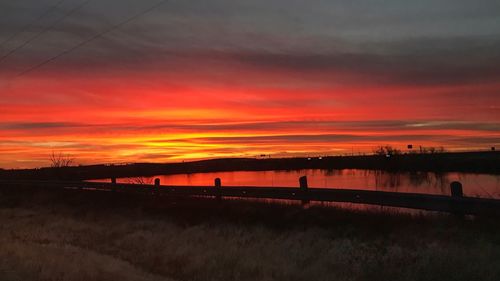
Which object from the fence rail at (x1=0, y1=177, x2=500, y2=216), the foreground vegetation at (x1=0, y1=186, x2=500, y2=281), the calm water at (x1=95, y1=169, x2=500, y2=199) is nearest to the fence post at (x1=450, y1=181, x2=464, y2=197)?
the fence rail at (x1=0, y1=177, x2=500, y2=216)

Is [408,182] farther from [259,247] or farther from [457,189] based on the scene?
[259,247]

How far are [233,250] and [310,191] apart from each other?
469 centimetres

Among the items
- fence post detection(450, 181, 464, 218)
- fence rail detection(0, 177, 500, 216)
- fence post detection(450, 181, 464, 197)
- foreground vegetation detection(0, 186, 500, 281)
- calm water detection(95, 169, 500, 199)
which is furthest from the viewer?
calm water detection(95, 169, 500, 199)

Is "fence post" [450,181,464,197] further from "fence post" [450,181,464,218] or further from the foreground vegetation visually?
the foreground vegetation

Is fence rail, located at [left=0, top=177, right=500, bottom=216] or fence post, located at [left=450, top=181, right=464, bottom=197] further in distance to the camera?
fence post, located at [left=450, top=181, right=464, bottom=197]

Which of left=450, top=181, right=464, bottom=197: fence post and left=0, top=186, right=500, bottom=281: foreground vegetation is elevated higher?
left=450, top=181, right=464, bottom=197: fence post

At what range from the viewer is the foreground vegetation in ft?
35.2

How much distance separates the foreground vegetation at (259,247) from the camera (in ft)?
35.2

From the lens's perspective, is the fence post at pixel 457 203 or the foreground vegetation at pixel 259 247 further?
the fence post at pixel 457 203

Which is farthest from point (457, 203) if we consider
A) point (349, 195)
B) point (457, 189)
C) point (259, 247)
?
point (259, 247)

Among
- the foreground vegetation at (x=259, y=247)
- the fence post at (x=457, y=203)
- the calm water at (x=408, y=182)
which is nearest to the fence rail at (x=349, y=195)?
the fence post at (x=457, y=203)

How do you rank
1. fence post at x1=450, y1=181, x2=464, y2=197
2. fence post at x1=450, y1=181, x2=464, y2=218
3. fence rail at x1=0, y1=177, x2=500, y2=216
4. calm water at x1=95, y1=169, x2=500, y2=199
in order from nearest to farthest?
fence rail at x1=0, y1=177, x2=500, y2=216 → fence post at x1=450, y1=181, x2=464, y2=218 → fence post at x1=450, y1=181, x2=464, y2=197 → calm water at x1=95, y1=169, x2=500, y2=199

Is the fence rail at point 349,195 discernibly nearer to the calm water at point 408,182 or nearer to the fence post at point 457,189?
the fence post at point 457,189

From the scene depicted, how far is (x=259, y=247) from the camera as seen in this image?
13797 millimetres
